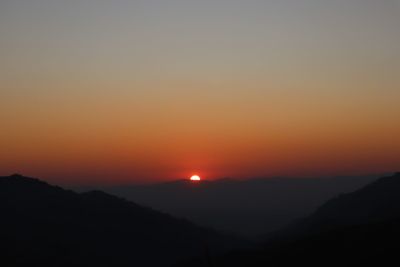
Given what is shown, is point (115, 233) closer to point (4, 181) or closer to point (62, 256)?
point (62, 256)

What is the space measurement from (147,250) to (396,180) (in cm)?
6863

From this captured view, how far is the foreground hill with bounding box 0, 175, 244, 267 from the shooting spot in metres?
89.6

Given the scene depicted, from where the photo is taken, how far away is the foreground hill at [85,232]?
294 ft

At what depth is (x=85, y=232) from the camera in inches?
4097

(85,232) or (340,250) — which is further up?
(85,232)

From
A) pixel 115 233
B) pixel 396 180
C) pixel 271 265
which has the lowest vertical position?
pixel 271 265

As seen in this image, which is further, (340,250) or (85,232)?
(85,232)

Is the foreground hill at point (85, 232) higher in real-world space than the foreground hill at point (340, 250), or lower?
higher

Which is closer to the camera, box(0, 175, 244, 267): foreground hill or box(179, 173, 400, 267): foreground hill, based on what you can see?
box(179, 173, 400, 267): foreground hill

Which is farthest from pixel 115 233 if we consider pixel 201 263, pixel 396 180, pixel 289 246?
pixel 396 180

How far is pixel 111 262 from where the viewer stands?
9025cm

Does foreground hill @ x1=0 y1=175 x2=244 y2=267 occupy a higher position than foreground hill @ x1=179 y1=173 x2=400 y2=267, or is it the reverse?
foreground hill @ x1=0 y1=175 x2=244 y2=267

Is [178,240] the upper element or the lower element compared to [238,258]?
upper

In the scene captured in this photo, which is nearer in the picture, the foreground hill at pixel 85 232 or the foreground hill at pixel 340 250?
the foreground hill at pixel 340 250
